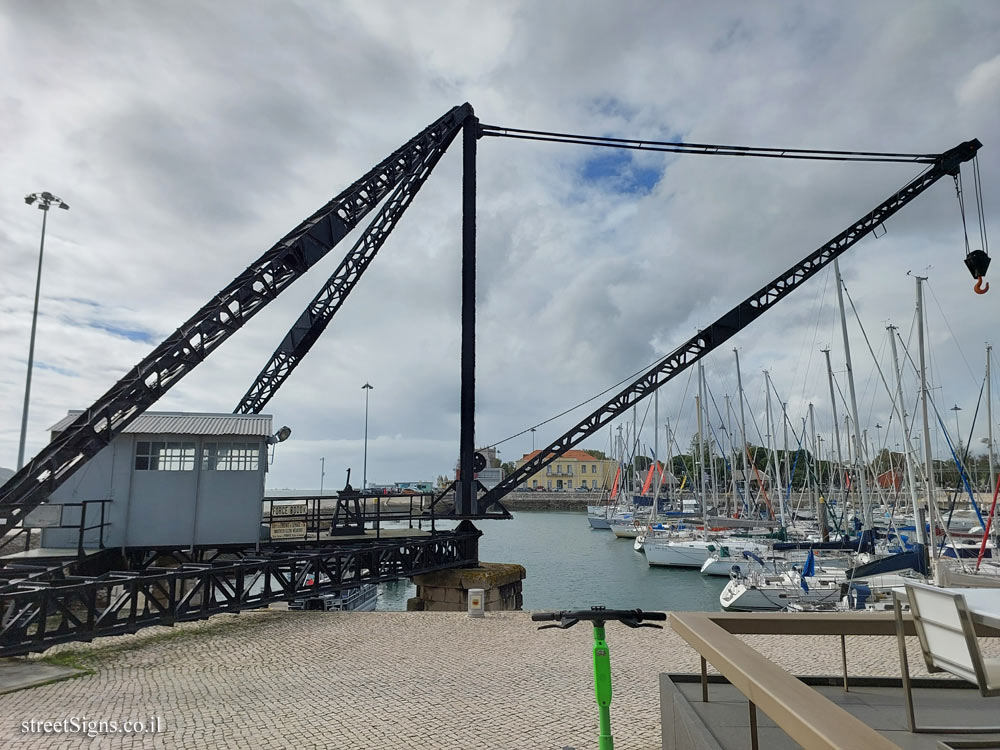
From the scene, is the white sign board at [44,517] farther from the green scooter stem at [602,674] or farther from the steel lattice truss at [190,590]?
the green scooter stem at [602,674]

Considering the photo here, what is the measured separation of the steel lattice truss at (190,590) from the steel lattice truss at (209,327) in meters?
2.93

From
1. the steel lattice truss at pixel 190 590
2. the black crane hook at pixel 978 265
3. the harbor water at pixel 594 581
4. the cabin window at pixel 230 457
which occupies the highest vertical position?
the black crane hook at pixel 978 265

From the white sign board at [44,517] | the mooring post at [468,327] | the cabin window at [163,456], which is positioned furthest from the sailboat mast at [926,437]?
the white sign board at [44,517]

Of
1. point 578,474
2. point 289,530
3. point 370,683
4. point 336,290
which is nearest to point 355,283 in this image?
point 336,290

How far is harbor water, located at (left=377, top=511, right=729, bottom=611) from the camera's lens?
31156 millimetres

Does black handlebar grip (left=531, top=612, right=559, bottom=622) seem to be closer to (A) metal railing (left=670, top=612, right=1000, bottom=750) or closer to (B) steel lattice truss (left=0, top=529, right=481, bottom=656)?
(A) metal railing (left=670, top=612, right=1000, bottom=750)

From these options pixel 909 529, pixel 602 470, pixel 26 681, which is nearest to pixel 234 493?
pixel 26 681

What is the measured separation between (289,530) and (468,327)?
29.4ft

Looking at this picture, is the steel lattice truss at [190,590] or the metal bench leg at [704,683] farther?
the steel lattice truss at [190,590]

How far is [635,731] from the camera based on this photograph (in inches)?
287

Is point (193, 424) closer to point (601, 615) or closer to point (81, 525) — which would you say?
point (81, 525)

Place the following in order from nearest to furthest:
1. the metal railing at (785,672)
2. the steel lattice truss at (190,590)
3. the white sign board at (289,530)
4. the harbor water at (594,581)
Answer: the metal railing at (785,672)
the steel lattice truss at (190,590)
the white sign board at (289,530)
the harbor water at (594,581)

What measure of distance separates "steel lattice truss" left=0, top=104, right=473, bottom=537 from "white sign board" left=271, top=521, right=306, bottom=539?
255 inches

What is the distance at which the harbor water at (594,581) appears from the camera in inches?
1227
